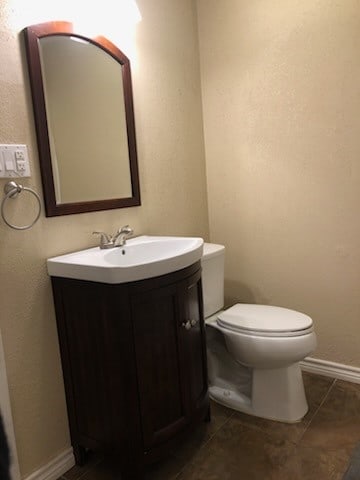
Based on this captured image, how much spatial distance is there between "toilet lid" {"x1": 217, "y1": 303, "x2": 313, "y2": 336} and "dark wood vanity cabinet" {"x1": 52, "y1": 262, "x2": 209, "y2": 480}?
1.04ft

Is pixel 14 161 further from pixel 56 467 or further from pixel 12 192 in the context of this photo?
pixel 56 467

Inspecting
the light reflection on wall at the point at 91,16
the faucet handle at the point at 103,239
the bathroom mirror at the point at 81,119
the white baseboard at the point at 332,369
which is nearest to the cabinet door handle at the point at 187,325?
the faucet handle at the point at 103,239

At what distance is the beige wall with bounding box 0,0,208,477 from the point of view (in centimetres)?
130

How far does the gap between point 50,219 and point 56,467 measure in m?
0.98

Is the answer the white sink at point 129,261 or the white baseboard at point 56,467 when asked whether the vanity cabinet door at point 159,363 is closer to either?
the white sink at point 129,261

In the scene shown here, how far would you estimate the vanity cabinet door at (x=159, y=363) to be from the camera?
4.16ft

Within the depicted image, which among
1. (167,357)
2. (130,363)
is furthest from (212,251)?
(130,363)

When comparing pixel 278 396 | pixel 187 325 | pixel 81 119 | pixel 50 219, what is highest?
pixel 81 119

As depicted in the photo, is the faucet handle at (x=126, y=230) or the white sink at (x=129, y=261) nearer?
the white sink at (x=129, y=261)

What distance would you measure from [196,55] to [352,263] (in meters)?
1.48

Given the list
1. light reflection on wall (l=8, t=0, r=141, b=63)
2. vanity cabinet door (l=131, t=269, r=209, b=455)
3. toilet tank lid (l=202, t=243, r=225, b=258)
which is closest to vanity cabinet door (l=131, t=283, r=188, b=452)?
vanity cabinet door (l=131, t=269, r=209, b=455)

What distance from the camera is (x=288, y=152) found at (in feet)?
6.55

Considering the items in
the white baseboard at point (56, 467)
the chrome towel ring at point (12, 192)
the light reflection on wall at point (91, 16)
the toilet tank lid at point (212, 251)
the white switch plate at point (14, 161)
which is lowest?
the white baseboard at point (56, 467)

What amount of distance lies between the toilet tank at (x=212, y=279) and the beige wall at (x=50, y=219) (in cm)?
33
